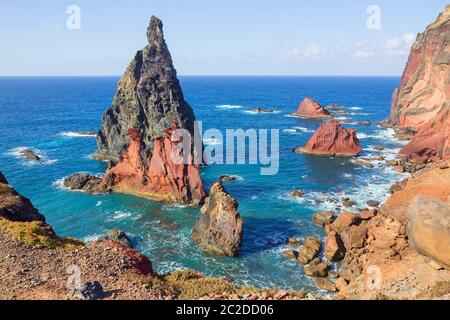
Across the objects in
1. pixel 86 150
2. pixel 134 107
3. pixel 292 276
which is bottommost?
pixel 292 276

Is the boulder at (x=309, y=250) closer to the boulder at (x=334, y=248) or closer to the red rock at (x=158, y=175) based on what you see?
the boulder at (x=334, y=248)

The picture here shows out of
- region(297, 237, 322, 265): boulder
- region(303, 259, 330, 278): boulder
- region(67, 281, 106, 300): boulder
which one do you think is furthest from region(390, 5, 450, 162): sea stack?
region(67, 281, 106, 300): boulder

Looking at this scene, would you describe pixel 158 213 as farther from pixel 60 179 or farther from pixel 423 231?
pixel 423 231

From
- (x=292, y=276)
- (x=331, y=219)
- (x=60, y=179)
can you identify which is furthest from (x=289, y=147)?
(x=292, y=276)

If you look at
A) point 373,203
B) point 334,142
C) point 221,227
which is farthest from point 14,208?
point 334,142

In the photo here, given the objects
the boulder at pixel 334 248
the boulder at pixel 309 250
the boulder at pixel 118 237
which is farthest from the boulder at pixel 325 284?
the boulder at pixel 118 237

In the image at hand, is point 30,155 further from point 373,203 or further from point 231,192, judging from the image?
point 373,203

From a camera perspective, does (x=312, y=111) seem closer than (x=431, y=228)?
No
